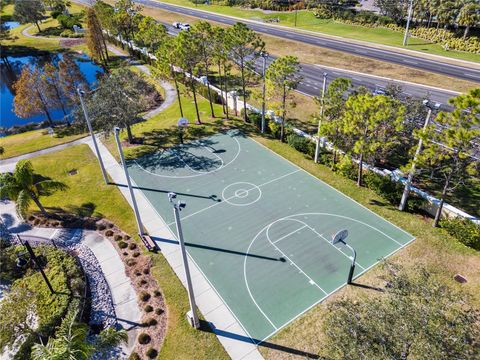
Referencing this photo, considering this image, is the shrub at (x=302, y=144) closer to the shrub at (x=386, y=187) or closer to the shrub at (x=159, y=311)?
the shrub at (x=386, y=187)

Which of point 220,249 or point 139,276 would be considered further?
point 220,249

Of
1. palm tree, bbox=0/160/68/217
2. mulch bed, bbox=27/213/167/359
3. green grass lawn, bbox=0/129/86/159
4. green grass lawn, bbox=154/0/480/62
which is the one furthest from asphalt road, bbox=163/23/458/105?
palm tree, bbox=0/160/68/217

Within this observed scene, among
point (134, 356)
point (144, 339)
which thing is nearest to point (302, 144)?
point (144, 339)

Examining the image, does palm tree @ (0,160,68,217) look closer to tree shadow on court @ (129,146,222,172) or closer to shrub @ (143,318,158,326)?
tree shadow on court @ (129,146,222,172)

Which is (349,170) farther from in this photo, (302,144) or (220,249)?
(220,249)

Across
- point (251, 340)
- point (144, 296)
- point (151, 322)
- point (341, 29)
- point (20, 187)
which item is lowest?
point (251, 340)

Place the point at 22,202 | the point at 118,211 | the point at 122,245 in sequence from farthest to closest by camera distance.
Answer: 1. the point at 118,211
2. the point at 22,202
3. the point at 122,245

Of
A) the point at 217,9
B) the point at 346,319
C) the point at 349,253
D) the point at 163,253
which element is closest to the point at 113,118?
the point at 163,253
